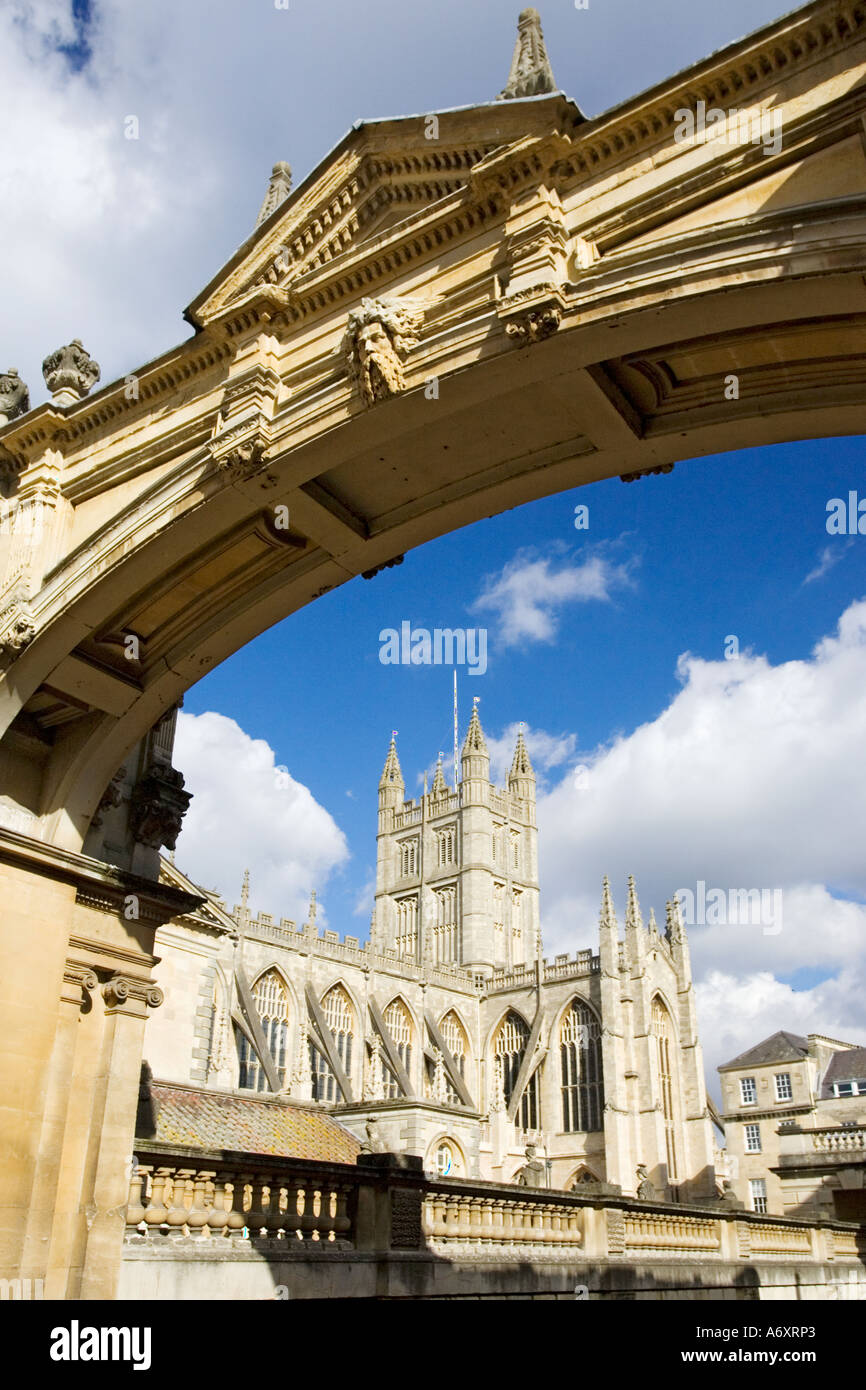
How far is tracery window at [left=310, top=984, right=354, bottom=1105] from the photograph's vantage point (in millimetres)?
49531

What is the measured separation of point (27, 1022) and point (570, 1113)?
2042 inches

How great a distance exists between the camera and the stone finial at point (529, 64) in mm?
7650

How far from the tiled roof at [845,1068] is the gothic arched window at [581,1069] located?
11443 millimetres

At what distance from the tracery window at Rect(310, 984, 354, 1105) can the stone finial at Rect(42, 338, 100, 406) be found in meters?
42.4

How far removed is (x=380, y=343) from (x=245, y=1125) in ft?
56.6

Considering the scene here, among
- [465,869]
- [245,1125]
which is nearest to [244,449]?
[245,1125]

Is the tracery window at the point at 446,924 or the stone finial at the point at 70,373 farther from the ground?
the tracery window at the point at 446,924

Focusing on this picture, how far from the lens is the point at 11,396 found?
38.7ft

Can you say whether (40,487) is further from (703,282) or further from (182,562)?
(703,282)

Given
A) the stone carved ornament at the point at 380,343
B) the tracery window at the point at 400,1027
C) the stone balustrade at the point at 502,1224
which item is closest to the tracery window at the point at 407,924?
the tracery window at the point at 400,1027

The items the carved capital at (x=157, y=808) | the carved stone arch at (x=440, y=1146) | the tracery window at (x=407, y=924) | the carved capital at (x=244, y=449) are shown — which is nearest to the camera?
the carved capital at (x=244, y=449)

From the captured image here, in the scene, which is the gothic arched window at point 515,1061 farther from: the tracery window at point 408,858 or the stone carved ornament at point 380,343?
the stone carved ornament at point 380,343
